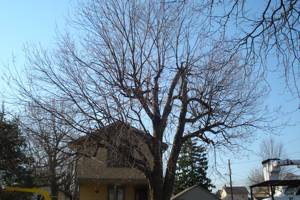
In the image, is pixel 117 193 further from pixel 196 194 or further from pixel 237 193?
pixel 237 193

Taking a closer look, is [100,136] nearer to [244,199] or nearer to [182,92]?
[182,92]

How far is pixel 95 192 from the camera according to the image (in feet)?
105

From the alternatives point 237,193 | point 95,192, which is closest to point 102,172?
point 95,192

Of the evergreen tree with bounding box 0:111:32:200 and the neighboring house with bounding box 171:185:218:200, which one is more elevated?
the evergreen tree with bounding box 0:111:32:200

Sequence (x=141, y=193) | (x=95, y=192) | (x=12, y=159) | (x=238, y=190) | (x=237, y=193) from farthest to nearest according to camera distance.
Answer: (x=238, y=190) < (x=237, y=193) < (x=12, y=159) < (x=141, y=193) < (x=95, y=192)

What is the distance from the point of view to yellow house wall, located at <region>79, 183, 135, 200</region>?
31984 mm

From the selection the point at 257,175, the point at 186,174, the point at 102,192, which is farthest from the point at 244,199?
the point at 102,192

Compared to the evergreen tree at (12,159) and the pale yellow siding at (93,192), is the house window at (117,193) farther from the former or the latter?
the evergreen tree at (12,159)

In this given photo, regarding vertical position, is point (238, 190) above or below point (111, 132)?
below

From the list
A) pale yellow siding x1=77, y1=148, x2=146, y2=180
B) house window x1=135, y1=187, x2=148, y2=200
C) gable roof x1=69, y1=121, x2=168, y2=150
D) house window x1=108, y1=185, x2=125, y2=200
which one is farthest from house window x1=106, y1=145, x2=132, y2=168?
house window x1=135, y1=187, x2=148, y2=200

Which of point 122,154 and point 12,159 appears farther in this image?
point 12,159

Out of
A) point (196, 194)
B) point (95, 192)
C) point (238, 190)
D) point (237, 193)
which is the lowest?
point (196, 194)

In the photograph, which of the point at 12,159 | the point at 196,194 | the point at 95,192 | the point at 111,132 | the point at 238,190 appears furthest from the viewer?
the point at 238,190

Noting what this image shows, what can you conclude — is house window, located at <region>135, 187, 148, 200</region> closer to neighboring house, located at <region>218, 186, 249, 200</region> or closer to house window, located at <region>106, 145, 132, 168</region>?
house window, located at <region>106, 145, 132, 168</region>
